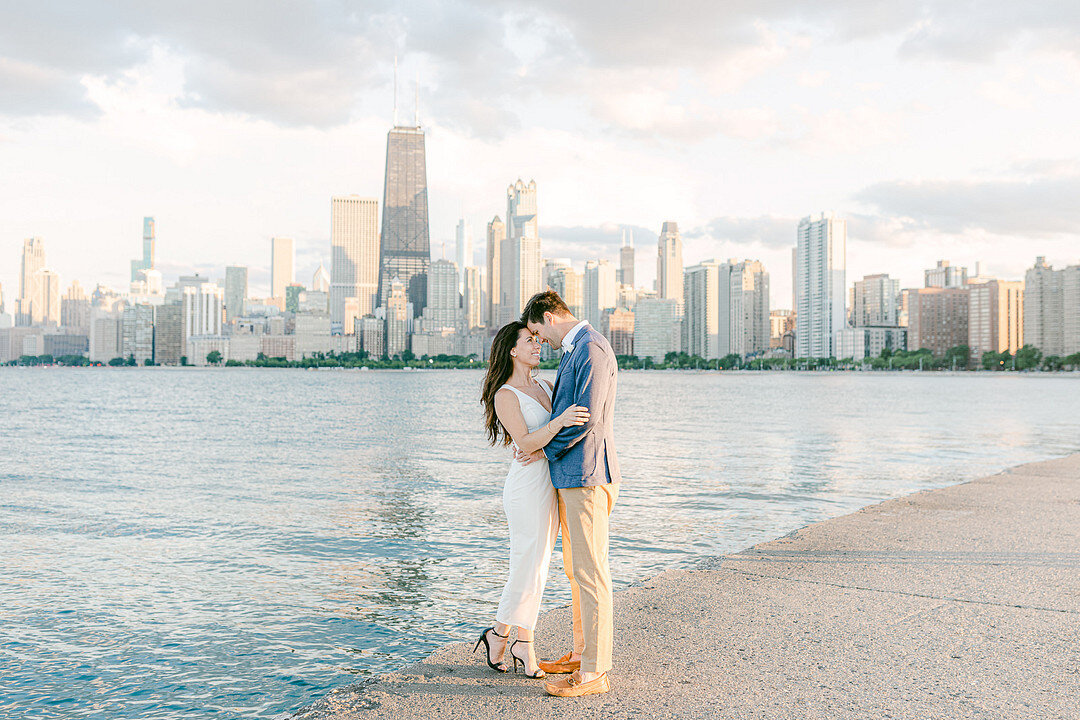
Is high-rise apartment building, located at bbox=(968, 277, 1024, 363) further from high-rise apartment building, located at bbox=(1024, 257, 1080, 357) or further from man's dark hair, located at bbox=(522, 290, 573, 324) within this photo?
man's dark hair, located at bbox=(522, 290, 573, 324)

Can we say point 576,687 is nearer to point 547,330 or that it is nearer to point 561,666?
point 561,666

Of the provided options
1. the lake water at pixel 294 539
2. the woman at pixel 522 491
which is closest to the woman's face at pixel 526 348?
the woman at pixel 522 491

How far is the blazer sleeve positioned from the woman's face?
0.32m

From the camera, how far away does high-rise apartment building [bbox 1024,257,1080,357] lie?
181 m

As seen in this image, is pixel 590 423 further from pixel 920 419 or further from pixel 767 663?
pixel 920 419

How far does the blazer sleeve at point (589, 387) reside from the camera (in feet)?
15.0

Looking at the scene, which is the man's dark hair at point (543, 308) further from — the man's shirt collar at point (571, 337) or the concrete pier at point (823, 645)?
the concrete pier at point (823, 645)

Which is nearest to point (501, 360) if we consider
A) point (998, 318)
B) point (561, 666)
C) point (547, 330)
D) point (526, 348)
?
point (526, 348)

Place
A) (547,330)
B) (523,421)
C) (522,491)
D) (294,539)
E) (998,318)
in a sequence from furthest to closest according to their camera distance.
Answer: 1. (998,318)
2. (294,539)
3. (522,491)
4. (523,421)
5. (547,330)

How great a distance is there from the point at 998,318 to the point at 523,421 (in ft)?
710

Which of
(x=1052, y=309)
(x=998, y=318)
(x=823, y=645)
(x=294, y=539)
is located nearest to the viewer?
(x=823, y=645)

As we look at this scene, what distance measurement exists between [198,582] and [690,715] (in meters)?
6.34

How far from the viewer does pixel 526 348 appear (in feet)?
15.7

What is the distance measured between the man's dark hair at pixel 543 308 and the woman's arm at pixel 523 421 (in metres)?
Result: 0.45
